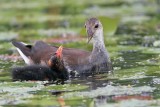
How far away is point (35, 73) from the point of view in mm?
11016

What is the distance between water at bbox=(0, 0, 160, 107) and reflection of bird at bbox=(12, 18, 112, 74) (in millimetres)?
331

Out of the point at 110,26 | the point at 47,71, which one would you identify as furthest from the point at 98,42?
the point at 110,26

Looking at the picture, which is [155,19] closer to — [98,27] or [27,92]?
[98,27]

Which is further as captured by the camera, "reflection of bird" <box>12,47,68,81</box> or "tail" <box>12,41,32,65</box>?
"tail" <box>12,41,32,65</box>

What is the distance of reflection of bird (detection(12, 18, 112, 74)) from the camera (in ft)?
38.4

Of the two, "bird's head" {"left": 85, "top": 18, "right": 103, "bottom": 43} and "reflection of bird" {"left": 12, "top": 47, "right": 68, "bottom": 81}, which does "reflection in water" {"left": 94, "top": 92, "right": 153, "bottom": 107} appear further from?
"bird's head" {"left": 85, "top": 18, "right": 103, "bottom": 43}

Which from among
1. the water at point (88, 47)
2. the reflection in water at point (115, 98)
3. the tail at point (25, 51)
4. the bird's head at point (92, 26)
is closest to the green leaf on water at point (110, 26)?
the water at point (88, 47)

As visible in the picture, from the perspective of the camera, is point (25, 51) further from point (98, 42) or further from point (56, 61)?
point (56, 61)

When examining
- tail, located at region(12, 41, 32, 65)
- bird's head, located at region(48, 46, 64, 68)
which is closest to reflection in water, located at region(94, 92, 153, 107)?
bird's head, located at region(48, 46, 64, 68)

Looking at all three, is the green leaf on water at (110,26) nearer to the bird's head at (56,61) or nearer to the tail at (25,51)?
the tail at (25,51)

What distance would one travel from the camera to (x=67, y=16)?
23.6m

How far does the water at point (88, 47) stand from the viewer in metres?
9.25

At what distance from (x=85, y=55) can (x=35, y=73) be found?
1.28m

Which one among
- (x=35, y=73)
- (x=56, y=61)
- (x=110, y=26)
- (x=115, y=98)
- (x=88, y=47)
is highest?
(x=110, y=26)
